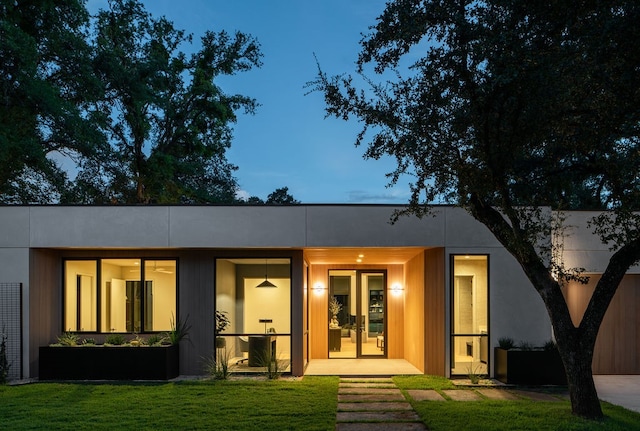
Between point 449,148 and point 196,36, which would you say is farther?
point 196,36

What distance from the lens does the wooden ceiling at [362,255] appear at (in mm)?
11711

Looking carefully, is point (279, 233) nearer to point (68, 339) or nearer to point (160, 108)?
point (68, 339)

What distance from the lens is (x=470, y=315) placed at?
11000 millimetres

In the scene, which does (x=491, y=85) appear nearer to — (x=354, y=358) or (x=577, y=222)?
(x=577, y=222)

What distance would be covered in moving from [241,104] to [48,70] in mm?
8283

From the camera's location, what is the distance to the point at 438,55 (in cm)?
721

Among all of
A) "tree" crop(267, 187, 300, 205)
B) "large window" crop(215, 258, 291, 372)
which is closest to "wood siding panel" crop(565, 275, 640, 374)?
"large window" crop(215, 258, 291, 372)

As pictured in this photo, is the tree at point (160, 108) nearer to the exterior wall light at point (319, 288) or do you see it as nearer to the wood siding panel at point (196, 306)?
the exterior wall light at point (319, 288)

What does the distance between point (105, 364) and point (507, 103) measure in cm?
851

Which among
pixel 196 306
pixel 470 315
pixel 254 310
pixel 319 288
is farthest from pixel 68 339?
pixel 470 315

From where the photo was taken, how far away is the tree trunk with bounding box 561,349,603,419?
24.4ft

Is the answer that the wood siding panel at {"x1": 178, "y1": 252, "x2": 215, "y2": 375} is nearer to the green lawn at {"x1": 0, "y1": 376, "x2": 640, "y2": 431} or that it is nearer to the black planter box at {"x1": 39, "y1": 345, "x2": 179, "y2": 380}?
the black planter box at {"x1": 39, "y1": 345, "x2": 179, "y2": 380}

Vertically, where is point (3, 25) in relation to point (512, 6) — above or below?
above

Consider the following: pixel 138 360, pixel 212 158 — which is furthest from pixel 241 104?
pixel 138 360
